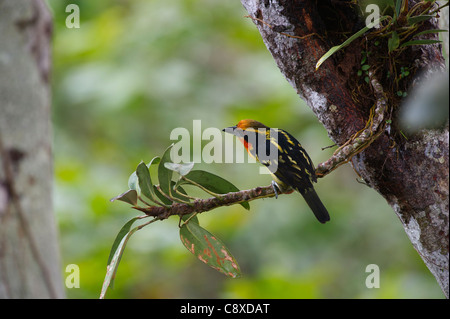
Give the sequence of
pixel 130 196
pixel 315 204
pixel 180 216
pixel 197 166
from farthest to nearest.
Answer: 1. pixel 197 166
2. pixel 315 204
3. pixel 180 216
4. pixel 130 196

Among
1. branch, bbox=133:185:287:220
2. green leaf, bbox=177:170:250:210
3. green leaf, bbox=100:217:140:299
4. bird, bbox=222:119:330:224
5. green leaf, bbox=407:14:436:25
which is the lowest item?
green leaf, bbox=100:217:140:299

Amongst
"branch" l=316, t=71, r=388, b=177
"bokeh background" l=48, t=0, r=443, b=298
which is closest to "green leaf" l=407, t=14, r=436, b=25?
"branch" l=316, t=71, r=388, b=177

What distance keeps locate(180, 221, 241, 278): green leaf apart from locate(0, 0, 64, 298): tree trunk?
56 centimetres

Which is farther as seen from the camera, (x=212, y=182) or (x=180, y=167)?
(x=212, y=182)

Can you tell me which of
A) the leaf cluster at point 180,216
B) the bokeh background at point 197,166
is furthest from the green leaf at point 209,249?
the bokeh background at point 197,166

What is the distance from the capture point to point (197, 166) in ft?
16.0

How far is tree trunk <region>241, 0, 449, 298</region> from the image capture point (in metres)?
1.48

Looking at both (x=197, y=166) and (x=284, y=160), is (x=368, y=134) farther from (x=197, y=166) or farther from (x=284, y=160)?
(x=197, y=166)

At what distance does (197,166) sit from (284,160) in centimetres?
300

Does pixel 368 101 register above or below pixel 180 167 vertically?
above

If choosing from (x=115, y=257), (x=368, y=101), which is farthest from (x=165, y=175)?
(x=368, y=101)

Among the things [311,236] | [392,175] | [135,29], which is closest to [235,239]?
[311,236]

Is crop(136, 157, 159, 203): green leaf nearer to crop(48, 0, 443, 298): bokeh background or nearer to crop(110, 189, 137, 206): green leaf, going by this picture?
crop(110, 189, 137, 206): green leaf

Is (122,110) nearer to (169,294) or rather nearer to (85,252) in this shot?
(85,252)
